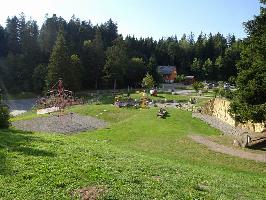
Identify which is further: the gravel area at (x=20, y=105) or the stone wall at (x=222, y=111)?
the gravel area at (x=20, y=105)

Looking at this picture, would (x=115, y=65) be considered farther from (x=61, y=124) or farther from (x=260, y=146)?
(x=260, y=146)

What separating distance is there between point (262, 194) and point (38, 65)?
8702cm

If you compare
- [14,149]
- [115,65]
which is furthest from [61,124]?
[115,65]

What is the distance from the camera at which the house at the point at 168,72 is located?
134625mm

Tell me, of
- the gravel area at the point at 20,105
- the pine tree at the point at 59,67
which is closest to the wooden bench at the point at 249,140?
the gravel area at the point at 20,105

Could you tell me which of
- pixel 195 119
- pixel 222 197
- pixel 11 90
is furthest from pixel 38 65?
pixel 222 197

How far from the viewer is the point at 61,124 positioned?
4781cm

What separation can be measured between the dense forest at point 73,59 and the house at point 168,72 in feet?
22.6

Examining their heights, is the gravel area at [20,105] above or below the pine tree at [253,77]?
below

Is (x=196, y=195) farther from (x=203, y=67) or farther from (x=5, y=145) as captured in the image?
(x=203, y=67)

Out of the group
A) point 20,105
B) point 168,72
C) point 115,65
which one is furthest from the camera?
point 168,72

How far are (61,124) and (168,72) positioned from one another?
304 ft

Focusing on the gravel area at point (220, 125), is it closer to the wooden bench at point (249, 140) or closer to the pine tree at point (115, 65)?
the wooden bench at point (249, 140)

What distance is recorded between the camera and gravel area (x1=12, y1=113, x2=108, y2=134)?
44.0 metres
